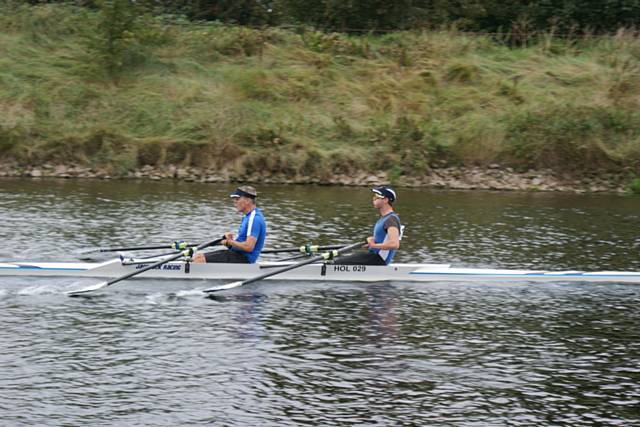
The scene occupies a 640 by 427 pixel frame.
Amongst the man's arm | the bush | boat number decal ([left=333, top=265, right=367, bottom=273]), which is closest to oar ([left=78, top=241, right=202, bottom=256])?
boat number decal ([left=333, top=265, right=367, bottom=273])

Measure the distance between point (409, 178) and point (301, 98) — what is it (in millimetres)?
6120

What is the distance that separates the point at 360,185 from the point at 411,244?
11286mm

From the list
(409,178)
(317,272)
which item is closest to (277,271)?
(317,272)

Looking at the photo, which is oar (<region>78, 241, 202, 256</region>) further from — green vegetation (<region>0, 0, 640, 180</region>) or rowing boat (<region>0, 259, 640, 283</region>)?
green vegetation (<region>0, 0, 640, 180</region>)

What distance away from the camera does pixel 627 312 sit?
51.3 feet

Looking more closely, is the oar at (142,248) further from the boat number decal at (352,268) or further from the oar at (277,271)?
the boat number decal at (352,268)

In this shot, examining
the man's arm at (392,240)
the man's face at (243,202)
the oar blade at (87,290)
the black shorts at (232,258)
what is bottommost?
the oar blade at (87,290)

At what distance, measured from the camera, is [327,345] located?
525 inches

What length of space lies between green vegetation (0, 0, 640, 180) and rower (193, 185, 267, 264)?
16.4 metres

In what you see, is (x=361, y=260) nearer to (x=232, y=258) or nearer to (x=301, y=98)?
(x=232, y=258)

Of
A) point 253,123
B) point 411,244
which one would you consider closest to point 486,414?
point 411,244

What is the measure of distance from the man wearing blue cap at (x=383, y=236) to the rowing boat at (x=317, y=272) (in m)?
0.13

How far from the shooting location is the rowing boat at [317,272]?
16.9m

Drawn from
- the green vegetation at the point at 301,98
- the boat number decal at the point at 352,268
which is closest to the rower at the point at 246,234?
the boat number decal at the point at 352,268
